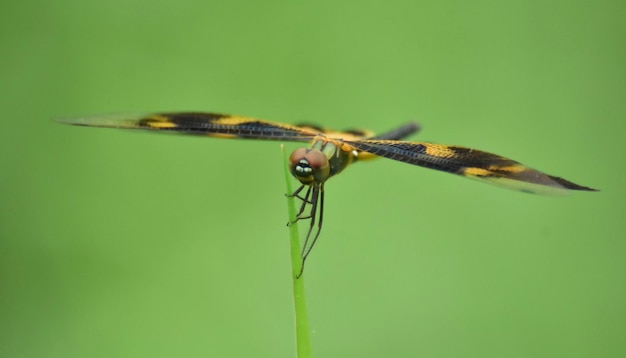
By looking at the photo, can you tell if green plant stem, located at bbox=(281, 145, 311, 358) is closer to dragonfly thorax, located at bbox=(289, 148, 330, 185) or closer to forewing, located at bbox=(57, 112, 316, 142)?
dragonfly thorax, located at bbox=(289, 148, 330, 185)

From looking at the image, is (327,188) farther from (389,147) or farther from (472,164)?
(472,164)

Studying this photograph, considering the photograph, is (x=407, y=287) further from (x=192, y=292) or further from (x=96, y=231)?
(x=96, y=231)

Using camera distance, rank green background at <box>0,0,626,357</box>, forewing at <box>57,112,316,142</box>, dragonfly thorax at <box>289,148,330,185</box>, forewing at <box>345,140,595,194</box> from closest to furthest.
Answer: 1. forewing at <box>345,140,595,194</box>
2. dragonfly thorax at <box>289,148,330,185</box>
3. forewing at <box>57,112,316,142</box>
4. green background at <box>0,0,626,357</box>

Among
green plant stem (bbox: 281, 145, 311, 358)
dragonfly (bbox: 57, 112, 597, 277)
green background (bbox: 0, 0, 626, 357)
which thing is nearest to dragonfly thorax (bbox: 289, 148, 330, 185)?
dragonfly (bbox: 57, 112, 597, 277)

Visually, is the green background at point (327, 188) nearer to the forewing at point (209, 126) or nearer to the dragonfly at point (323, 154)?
the dragonfly at point (323, 154)

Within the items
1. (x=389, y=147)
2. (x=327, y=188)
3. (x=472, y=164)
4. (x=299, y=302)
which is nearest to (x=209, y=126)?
(x=389, y=147)

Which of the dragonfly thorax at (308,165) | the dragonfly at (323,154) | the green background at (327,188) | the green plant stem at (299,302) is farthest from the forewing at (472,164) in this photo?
the green background at (327,188)
